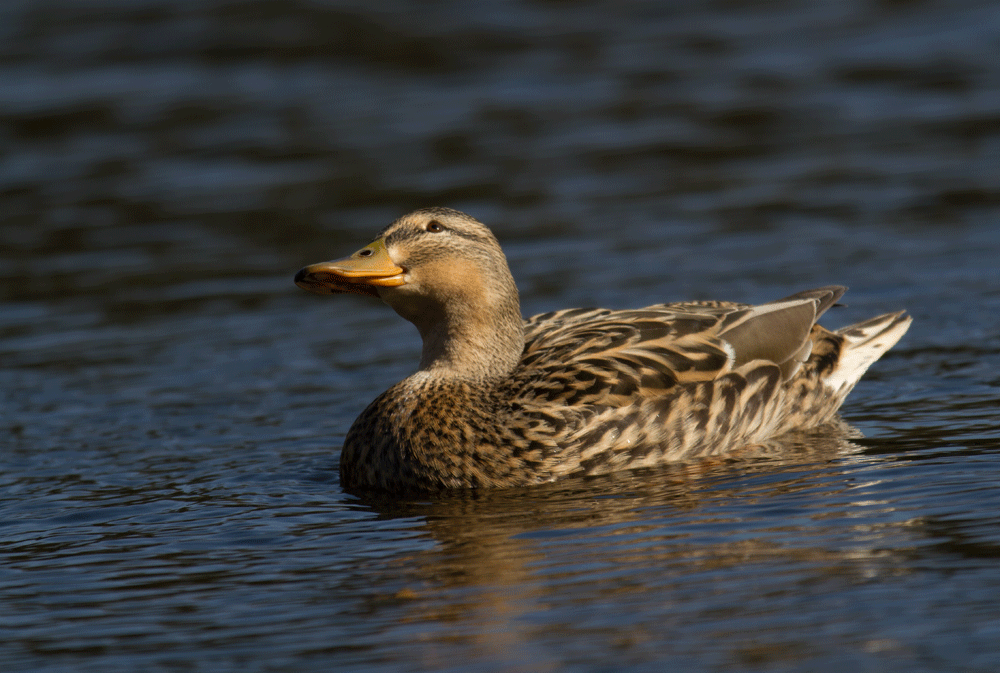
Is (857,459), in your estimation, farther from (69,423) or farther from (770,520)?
(69,423)

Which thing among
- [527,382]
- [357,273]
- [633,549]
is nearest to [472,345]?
[527,382]

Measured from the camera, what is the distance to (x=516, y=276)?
12172 mm

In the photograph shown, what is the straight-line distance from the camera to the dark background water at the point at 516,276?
18.2 ft

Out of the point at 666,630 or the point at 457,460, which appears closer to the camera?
the point at 666,630

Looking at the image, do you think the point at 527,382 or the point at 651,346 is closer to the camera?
the point at 527,382

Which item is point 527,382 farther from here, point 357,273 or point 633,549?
point 633,549

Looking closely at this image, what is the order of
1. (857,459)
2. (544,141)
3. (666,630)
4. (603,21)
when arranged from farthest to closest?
(603,21), (544,141), (857,459), (666,630)

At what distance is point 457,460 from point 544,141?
8.35 meters

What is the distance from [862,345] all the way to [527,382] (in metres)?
2.36

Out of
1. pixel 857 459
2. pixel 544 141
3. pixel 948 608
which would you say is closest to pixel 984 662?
pixel 948 608

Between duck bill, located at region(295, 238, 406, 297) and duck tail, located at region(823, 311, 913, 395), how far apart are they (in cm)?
279

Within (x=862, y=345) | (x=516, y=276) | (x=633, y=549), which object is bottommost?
(x=633, y=549)

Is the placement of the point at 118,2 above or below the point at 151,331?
above

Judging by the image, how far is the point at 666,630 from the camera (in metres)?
5.24
